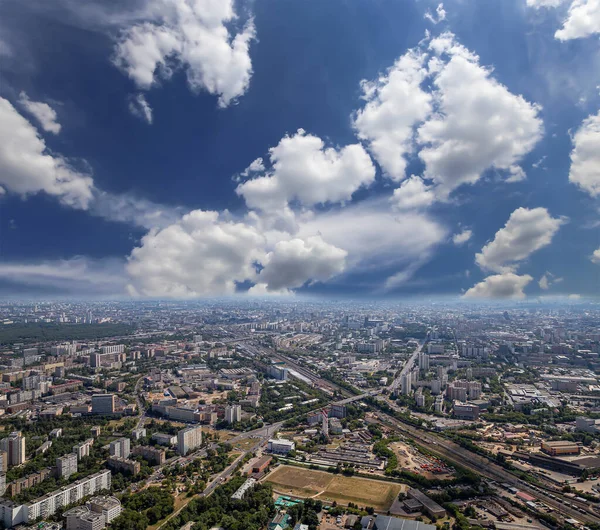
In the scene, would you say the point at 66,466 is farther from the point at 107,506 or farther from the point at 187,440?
the point at 187,440

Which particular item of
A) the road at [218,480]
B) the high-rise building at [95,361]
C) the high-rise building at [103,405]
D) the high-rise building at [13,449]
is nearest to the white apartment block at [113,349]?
the high-rise building at [95,361]

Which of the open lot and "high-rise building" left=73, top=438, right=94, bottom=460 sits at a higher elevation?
"high-rise building" left=73, top=438, right=94, bottom=460

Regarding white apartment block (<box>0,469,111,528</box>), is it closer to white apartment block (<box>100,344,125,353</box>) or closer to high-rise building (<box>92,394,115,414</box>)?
high-rise building (<box>92,394,115,414</box>)

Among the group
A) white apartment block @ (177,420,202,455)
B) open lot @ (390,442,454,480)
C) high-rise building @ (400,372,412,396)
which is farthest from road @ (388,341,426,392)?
white apartment block @ (177,420,202,455)

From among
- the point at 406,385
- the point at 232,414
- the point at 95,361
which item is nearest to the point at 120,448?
the point at 232,414

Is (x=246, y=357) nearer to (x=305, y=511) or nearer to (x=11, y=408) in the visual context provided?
(x=11, y=408)

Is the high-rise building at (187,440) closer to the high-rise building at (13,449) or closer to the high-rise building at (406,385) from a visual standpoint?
the high-rise building at (13,449)

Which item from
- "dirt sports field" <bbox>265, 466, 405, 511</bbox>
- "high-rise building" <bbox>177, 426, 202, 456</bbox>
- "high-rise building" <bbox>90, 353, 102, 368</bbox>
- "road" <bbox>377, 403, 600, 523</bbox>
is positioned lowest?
"road" <bbox>377, 403, 600, 523</bbox>
